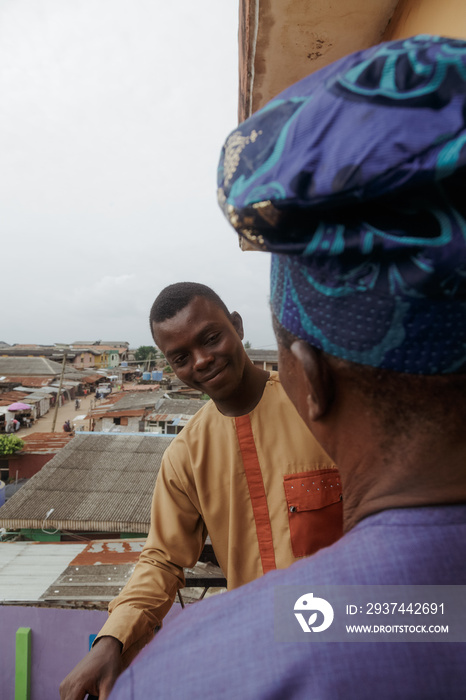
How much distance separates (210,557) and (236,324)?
59.4 inches

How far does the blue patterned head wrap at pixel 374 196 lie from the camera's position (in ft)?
1.82

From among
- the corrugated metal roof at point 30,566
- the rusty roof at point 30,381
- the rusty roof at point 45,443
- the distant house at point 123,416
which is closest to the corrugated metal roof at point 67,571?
the corrugated metal roof at point 30,566

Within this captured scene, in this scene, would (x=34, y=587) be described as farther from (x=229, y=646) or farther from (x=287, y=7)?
(x=287, y=7)

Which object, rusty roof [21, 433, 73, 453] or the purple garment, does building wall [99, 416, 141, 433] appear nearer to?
rusty roof [21, 433, 73, 453]

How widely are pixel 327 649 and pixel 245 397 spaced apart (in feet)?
4.49

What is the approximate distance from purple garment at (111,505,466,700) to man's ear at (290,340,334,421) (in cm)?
20

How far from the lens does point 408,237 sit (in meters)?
0.59

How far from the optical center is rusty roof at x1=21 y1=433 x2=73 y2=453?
15961 mm

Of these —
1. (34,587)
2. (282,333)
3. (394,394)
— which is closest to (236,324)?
(282,333)

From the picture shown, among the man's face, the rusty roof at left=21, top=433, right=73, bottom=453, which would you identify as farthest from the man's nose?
the rusty roof at left=21, top=433, right=73, bottom=453

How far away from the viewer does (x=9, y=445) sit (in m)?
15.0

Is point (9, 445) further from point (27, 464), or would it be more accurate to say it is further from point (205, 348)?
point (205, 348)

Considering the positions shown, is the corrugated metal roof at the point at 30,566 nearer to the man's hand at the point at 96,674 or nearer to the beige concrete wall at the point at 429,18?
the man's hand at the point at 96,674

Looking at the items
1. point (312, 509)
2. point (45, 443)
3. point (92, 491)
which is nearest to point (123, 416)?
point (45, 443)
